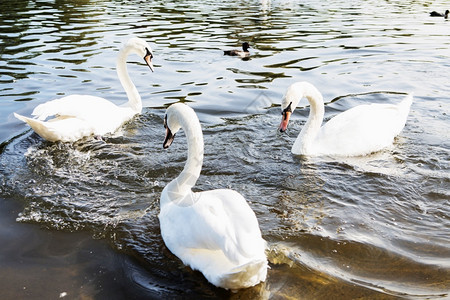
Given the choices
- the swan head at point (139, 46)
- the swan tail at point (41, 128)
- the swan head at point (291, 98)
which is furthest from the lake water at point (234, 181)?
the swan head at point (139, 46)

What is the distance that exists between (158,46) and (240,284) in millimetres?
12113

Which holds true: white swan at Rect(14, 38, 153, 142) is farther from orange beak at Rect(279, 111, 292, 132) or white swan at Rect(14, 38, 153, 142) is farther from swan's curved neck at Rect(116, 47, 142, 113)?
orange beak at Rect(279, 111, 292, 132)

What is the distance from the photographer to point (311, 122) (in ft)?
22.7

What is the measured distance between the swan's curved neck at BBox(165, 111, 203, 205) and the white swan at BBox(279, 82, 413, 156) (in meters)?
2.25

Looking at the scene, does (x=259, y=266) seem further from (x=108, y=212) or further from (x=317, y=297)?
(x=108, y=212)

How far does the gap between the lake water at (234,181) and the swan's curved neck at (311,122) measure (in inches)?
9.4

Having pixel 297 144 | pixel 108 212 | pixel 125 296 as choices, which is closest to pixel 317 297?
pixel 125 296

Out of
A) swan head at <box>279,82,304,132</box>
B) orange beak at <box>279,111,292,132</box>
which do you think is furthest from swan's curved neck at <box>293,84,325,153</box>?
orange beak at <box>279,111,292,132</box>

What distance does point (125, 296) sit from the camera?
388cm

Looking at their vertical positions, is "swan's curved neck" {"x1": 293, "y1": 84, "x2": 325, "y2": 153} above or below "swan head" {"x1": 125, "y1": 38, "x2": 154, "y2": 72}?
below

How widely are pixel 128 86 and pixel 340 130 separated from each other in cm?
417

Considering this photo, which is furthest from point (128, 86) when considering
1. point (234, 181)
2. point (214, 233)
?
point (214, 233)

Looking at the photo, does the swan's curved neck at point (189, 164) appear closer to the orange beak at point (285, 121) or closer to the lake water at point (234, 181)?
the lake water at point (234, 181)

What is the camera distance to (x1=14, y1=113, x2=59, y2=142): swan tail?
636 centimetres
